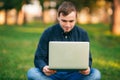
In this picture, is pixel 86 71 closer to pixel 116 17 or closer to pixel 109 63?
pixel 109 63

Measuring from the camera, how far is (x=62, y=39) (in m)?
5.67

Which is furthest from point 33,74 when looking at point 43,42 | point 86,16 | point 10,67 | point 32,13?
point 32,13

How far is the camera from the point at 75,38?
5.65 m

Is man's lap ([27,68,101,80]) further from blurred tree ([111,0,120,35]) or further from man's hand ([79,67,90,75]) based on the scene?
blurred tree ([111,0,120,35])

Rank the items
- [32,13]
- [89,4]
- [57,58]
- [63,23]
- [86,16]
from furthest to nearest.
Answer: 1. [32,13]
2. [86,16]
3. [89,4]
4. [63,23]
5. [57,58]

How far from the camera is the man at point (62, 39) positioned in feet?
17.2

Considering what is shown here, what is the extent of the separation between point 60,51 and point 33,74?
70 cm

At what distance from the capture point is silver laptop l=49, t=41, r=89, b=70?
4.88m

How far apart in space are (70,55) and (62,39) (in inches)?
29.8

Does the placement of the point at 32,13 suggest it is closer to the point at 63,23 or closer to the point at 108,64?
the point at 108,64

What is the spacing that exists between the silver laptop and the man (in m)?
0.20

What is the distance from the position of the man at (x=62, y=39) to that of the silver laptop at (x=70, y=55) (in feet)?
0.66

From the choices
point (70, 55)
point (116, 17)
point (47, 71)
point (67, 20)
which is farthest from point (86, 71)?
point (116, 17)

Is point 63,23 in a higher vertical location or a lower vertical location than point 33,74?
higher
